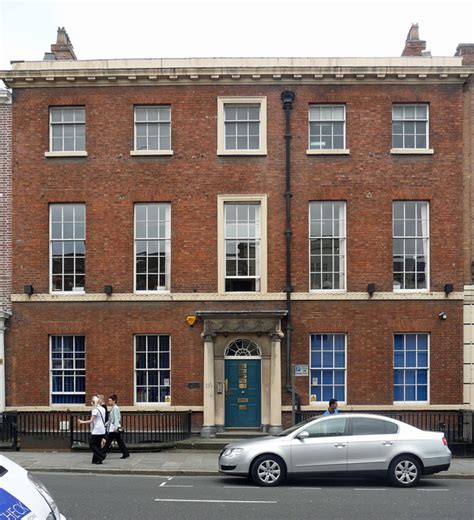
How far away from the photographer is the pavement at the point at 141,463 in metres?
16.1

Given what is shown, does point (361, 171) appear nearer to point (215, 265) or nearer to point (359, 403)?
point (215, 265)

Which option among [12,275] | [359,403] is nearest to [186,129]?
[12,275]

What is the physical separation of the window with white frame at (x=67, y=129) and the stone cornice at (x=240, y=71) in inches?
34.4

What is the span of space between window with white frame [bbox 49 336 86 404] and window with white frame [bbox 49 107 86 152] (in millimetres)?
5688

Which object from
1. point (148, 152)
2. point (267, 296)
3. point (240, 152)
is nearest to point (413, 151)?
point (240, 152)

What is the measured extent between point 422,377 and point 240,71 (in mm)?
10418

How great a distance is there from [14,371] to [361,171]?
11735 millimetres

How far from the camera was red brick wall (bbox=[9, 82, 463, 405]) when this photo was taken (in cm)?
2095

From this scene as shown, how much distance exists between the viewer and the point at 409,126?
21516mm

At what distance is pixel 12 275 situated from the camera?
835 inches

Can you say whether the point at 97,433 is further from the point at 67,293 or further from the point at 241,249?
the point at 241,249

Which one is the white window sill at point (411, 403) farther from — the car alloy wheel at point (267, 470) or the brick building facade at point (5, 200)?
the brick building facade at point (5, 200)

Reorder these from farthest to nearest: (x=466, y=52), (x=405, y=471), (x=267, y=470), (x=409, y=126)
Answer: (x=466, y=52), (x=409, y=126), (x=405, y=471), (x=267, y=470)

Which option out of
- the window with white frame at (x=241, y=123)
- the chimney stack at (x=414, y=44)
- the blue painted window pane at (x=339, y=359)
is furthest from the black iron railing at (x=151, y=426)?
the chimney stack at (x=414, y=44)
